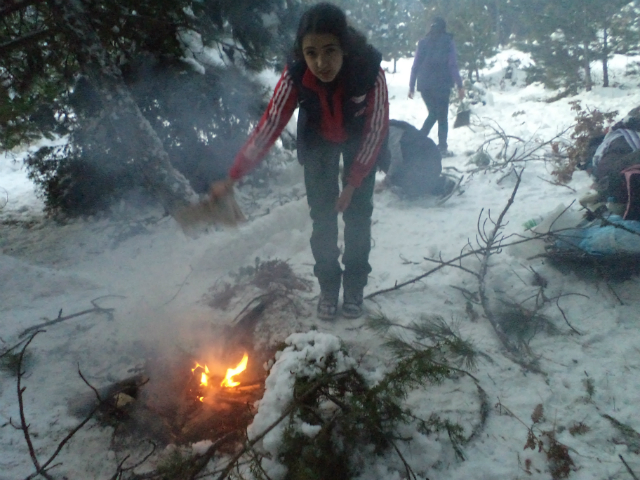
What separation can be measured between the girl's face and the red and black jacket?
8 cm

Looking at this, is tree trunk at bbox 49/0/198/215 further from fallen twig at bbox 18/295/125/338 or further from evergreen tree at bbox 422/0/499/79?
evergreen tree at bbox 422/0/499/79

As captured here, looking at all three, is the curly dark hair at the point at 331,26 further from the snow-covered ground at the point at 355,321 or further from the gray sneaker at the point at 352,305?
the snow-covered ground at the point at 355,321

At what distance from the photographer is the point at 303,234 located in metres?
3.99

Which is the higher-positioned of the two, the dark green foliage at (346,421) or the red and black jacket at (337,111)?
the red and black jacket at (337,111)

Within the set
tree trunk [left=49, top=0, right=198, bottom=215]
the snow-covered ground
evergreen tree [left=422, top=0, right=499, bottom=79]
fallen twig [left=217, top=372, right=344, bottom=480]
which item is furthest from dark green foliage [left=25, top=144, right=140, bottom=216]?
evergreen tree [left=422, top=0, right=499, bottom=79]

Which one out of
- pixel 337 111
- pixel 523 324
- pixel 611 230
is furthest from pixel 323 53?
pixel 611 230

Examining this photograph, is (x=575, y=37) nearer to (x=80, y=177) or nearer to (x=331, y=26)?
(x=331, y=26)

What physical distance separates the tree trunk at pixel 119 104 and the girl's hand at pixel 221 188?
1.65m

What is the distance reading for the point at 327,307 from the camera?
261 cm

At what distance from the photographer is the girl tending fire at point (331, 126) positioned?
71.4 inches

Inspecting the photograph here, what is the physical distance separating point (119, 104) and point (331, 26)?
7.77ft

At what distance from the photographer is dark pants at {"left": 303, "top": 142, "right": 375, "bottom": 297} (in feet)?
7.43

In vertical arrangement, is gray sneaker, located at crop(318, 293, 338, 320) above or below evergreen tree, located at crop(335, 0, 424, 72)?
below

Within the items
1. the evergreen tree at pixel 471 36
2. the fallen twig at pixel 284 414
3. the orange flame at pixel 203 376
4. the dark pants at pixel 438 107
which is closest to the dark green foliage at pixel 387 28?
the evergreen tree at pixel 471 36
